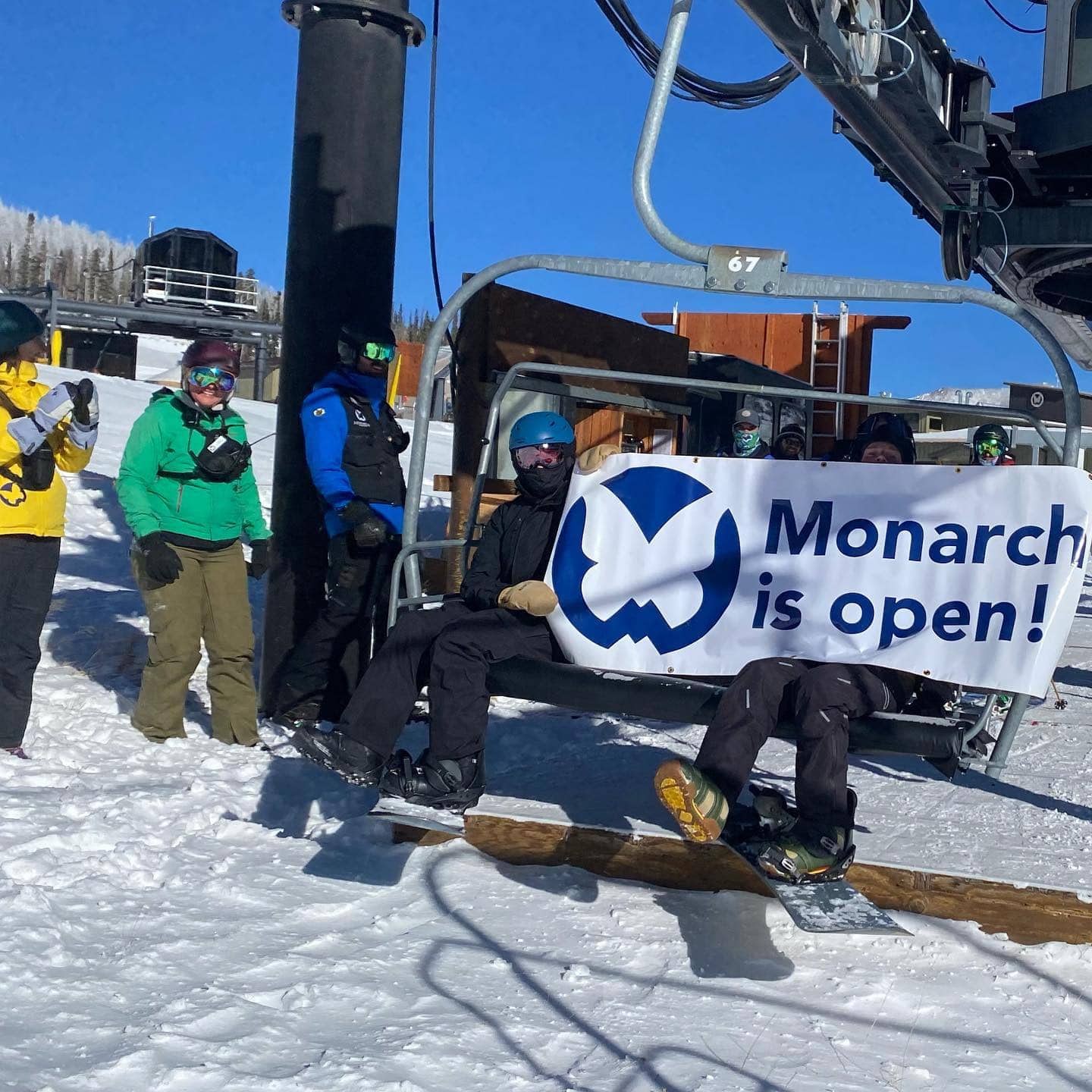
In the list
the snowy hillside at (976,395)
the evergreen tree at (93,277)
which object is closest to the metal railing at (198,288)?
the snowy hillside at (976,395)

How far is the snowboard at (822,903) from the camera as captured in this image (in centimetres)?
307

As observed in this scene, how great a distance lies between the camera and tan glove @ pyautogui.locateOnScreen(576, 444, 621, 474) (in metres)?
4.41

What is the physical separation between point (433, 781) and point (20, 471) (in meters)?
2.54

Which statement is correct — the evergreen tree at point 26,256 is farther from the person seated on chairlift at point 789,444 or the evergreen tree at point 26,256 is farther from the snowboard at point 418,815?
the snowboard at point 418,815

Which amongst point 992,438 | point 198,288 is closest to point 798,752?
point 992,438

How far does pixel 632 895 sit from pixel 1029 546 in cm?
167

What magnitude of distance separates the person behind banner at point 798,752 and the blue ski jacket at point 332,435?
8.11 feet

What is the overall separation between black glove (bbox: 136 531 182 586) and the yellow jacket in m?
0.35

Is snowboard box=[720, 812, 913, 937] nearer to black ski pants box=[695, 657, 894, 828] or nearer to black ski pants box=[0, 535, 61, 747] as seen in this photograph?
black ski pants box=[695, 657, 894, 828]

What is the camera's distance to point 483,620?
4082 millimetres

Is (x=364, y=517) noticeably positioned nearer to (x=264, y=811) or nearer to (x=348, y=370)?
(x=348, y=370)

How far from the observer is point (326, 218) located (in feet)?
19.7

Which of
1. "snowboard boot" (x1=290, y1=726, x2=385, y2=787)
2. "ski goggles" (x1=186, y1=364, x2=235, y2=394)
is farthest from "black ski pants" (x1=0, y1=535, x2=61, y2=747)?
"snowboard boot" (x1=290, y1=726, x2=385, y2=787)

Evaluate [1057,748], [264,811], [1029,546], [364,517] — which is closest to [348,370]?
[364,517]
